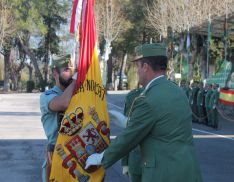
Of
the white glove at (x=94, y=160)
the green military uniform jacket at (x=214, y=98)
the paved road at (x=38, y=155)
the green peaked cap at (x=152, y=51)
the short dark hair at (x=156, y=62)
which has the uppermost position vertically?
the green peaked cap at (x=152, y=51)

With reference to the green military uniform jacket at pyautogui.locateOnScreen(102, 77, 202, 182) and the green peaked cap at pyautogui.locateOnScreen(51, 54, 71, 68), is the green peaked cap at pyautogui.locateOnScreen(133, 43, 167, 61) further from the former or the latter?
the green peaked cap at pyautogui.locateOnScreen(51, 54, 71, 68)

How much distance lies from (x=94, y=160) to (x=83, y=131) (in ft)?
1.47

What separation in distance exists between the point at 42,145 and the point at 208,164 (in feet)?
15.8

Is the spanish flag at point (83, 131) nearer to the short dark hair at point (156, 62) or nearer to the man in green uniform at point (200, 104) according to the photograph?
the short dark hair at point (156, 62)

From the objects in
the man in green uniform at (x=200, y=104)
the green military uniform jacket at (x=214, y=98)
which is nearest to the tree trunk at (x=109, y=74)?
the man in green uniform at (x=200, y=104)

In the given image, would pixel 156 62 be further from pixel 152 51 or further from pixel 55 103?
pixel 55 103

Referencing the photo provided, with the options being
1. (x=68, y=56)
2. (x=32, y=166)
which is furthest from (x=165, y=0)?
(x=68, y=56)

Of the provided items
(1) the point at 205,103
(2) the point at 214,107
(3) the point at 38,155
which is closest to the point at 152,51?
(3) the point at 38,155

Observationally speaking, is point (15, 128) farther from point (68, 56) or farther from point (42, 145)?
point (68, 56)

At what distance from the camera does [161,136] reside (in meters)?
3.56

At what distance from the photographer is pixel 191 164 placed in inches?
142

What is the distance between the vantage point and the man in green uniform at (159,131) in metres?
3.54

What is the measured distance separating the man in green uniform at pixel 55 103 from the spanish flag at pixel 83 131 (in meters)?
0.14

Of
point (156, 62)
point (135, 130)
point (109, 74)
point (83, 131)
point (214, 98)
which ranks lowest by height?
point (109, 74)
